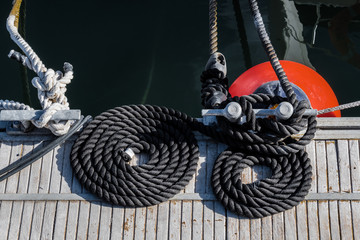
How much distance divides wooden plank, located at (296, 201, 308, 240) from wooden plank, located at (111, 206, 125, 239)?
4.28 feet

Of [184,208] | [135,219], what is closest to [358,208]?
[184,208]

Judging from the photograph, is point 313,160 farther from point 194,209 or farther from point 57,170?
point 57,170

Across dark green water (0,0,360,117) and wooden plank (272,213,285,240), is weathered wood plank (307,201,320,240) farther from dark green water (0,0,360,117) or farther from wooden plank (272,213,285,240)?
dark green water (0,0,360,117)

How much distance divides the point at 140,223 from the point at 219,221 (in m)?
0.59

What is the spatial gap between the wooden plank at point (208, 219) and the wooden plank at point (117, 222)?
0.63 m

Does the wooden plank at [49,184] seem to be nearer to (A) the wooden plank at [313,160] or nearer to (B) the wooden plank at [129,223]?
(B) the wooden plank at [129,223]

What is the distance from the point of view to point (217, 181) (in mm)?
3029

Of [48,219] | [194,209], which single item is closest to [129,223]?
[194,209]

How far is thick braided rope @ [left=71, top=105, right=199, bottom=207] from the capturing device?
303 centimetres

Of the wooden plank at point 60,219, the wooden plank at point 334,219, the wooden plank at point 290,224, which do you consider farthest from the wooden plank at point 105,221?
the wooden plank at point 334,219

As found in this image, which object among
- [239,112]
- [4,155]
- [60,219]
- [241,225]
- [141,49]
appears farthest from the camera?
[141,49]

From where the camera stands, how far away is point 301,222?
2.94m

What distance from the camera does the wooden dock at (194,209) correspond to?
2.94 m

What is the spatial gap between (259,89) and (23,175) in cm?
218
